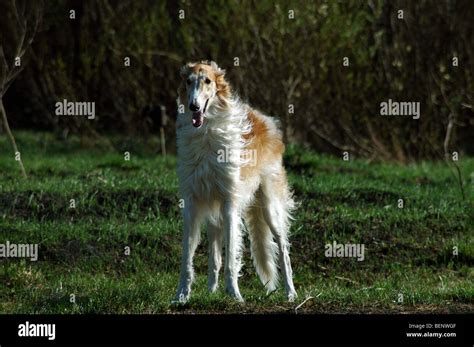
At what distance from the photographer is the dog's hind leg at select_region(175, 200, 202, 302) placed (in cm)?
874

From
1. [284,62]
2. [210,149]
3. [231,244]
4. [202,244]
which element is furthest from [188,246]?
[284,62]

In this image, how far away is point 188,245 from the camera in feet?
29.2

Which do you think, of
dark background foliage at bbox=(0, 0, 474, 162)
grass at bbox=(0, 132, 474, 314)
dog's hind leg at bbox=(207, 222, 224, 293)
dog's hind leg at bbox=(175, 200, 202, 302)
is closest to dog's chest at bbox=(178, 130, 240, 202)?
dog's hind leg at bbox=(175, 200, 202, 302)

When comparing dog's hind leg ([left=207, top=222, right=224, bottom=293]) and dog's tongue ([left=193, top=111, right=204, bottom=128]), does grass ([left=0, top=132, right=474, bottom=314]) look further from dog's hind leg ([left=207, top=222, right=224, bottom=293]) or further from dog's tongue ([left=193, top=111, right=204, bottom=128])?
dog's tongue ([left=193, top=111, right=204, bottom=128])

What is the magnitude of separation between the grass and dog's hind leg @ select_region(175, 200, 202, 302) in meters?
0.17

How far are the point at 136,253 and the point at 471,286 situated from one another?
3.36m

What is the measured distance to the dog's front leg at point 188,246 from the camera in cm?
874

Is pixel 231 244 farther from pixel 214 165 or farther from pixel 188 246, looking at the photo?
pixel 214 165

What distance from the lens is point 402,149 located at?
57.3 ft

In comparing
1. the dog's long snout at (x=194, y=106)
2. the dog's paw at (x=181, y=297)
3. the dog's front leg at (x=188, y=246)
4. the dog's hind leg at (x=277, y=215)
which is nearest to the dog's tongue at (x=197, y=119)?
the dog's long snout at (x=194, y=106)

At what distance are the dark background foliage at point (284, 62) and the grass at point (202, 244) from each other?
2.84 meters

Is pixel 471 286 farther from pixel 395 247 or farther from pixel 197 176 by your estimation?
pixel 197 176

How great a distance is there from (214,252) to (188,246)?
1.84 ft

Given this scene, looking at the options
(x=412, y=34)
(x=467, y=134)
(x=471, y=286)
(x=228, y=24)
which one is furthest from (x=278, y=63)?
(x=471, y=286)
